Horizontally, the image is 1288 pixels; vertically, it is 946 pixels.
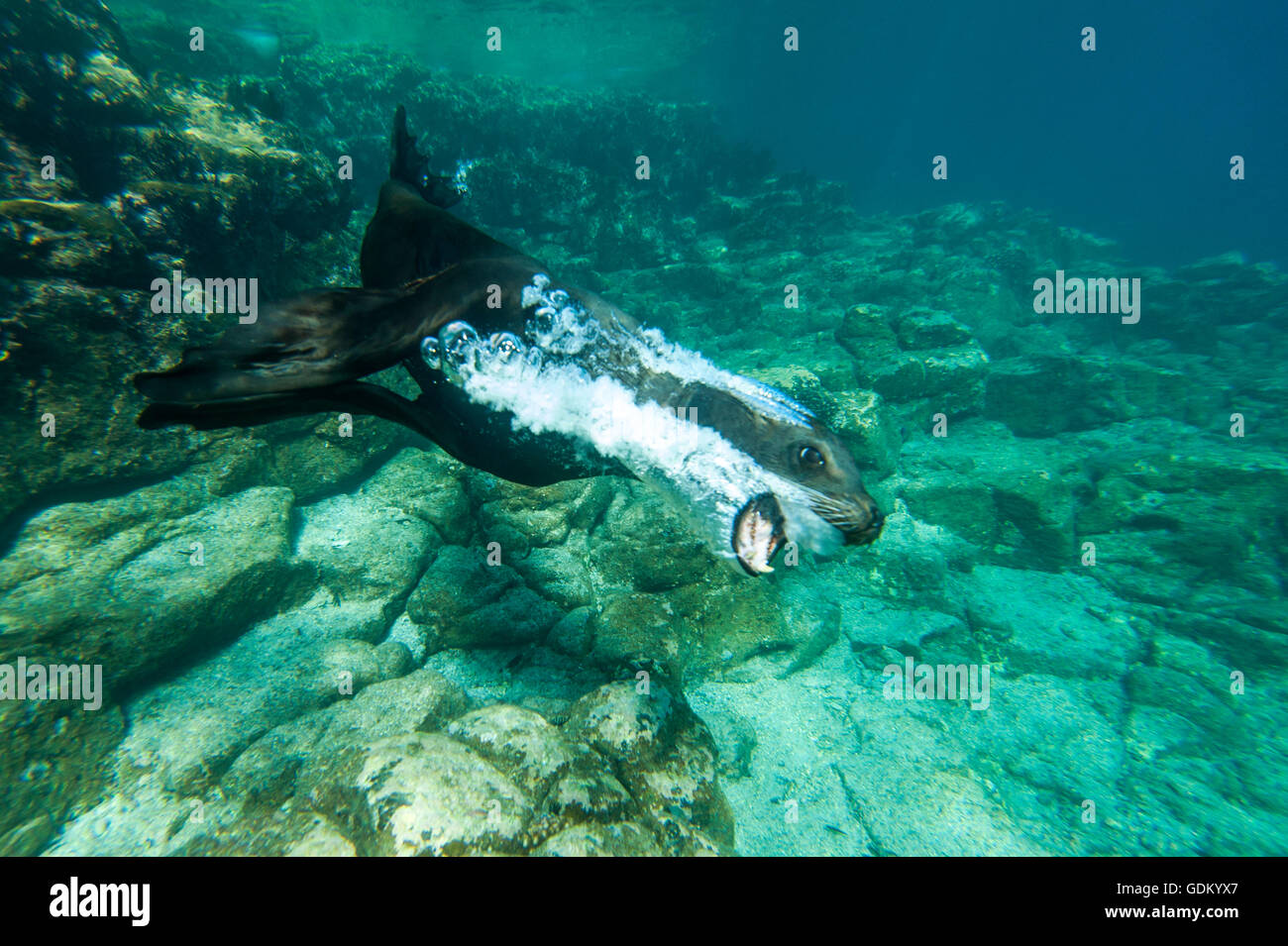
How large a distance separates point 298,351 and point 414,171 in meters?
2.44

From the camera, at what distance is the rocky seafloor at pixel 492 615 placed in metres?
3.06

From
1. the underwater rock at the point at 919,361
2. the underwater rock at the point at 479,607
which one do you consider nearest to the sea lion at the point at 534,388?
the underwater rock at the point at 479,607

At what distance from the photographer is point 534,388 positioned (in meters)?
2.48

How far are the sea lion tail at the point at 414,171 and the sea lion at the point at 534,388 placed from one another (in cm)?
85

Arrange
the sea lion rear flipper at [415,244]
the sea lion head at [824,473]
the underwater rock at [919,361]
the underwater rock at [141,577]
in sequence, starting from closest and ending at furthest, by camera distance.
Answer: the sea lion head at [824,473] < the sea lion rear flipper at [415,244] < the underwater rock at [141,577] < the underwater rock at [919,361]

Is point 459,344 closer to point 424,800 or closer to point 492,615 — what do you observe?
point 424,800

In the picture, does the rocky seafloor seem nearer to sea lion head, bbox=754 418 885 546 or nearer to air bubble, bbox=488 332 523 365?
sea lion head, bbox=754 418 885 546

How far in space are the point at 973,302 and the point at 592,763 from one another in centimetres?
1629

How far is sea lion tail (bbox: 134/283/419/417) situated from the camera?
6.00ft

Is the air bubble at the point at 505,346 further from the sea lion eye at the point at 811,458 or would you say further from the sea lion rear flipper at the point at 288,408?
the sea lion eye at the point at 811,458

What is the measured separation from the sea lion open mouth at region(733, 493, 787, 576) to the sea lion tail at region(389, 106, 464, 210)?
318 centimetres

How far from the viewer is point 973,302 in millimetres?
13945

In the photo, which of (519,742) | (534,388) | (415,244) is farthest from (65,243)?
(519,742)
